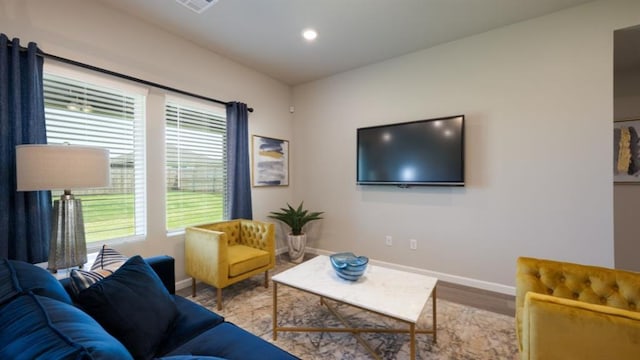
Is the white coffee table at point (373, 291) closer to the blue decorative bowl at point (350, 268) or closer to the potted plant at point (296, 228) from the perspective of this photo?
the blue decorative bowl at point (350, 268)

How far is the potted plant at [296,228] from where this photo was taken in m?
3.91

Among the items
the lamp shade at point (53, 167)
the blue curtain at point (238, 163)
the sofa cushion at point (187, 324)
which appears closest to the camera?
the sofa cushion at point (187, 324)

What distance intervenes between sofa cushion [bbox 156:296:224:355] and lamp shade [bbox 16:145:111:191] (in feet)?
3.40

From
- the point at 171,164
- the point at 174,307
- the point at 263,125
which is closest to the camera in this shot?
the point at 174,307

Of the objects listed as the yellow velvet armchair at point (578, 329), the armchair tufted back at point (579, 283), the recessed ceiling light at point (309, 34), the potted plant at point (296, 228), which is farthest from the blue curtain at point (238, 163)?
the yellow velvet armchair at point (578, 329)

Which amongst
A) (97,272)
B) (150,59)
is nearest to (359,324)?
(97,272)

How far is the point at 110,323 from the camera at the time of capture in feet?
3.85

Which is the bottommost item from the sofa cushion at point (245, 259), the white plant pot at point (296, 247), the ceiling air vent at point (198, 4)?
the white plant pot at point (296, 247)

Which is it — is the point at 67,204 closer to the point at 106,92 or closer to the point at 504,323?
the point at 106,92

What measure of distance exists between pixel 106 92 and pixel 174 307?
2215mm

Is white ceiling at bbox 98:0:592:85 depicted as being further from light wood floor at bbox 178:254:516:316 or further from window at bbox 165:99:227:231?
light wood floor at bbox 178:254:516:316

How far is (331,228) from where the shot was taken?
4.12 meters

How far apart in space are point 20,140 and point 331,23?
2756mm

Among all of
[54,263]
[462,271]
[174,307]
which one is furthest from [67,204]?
[462,271]
